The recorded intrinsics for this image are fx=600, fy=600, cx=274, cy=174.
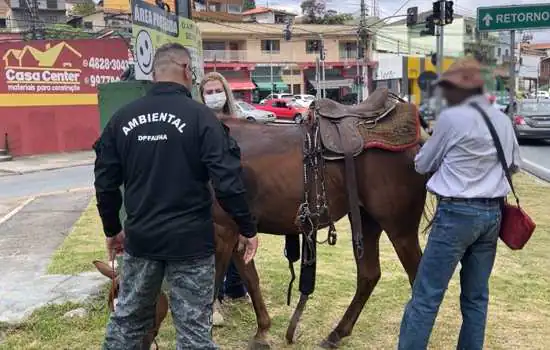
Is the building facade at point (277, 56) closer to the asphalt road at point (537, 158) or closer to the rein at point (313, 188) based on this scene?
the asphalt road at point (537, 158)

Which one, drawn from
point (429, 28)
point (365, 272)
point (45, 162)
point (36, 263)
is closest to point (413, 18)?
point (429, 28)

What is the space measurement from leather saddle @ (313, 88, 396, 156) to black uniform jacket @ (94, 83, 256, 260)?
1.04m

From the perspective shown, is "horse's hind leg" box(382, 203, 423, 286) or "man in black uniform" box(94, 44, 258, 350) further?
"horse's hind leg" box(382, 203, 423, 286)

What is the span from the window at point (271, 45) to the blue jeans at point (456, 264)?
2197 inches

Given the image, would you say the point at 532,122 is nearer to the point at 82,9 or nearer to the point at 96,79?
the point at 96,79

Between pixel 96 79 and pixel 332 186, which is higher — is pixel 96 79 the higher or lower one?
the higher one

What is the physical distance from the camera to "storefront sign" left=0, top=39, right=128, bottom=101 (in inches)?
826

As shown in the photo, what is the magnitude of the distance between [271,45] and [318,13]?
64.7ft

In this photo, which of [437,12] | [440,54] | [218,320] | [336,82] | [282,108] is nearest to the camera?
[440,54]

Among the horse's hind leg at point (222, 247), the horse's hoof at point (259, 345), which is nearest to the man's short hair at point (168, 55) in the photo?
the horse's hind leg at point (222, 247)

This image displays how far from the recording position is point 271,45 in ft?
190

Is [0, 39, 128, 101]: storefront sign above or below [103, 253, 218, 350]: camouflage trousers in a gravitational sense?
above

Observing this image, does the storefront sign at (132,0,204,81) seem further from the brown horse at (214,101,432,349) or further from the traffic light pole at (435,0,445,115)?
the traffic light pole at (435,0,445,115)

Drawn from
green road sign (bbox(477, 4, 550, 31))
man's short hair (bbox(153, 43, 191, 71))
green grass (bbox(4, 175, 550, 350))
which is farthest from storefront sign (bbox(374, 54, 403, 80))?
green road sign (bbox(477, 4, 550, 31))
